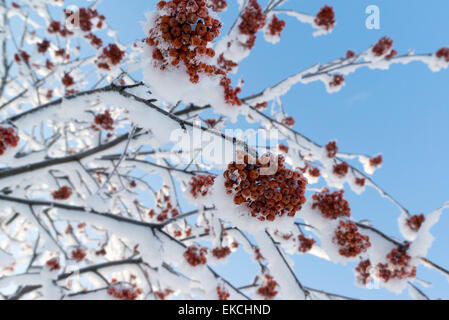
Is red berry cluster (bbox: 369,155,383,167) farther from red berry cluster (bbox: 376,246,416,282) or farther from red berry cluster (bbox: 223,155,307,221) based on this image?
red berry cluster (bbox: 223,155,307,221)

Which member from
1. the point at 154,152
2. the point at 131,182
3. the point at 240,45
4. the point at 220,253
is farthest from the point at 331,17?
the point at 131,182

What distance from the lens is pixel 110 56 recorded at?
146 inches

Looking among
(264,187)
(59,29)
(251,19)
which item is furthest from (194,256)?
(59,29)

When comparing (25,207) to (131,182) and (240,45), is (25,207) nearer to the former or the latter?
(131,182)

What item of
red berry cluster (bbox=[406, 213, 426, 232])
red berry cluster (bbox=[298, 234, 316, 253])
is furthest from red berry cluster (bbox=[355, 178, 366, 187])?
red berry cluster (bbox=[298, 234, 316, 253])

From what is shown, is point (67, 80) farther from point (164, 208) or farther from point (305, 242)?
point (305, 242)

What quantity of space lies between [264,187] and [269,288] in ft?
9.58

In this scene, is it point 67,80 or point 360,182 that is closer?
point 360,182

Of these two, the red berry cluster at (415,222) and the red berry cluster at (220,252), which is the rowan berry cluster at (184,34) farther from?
the red berry cluster at (415,222)

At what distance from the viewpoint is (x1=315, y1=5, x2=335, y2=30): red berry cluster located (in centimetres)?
434

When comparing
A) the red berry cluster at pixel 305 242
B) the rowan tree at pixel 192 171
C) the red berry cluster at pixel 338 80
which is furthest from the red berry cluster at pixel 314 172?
the red berry cluster at pixel 338 80

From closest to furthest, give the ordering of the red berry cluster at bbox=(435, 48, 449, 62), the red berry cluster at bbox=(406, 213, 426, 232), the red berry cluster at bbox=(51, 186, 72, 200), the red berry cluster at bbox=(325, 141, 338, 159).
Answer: the red berry cluster at bbox=(406, 213, 426, 232)
the red berry cluster at bbox=(51, 186, 72, 200)
the red berry cluster at bbox=(325, 141, 338, 159)
the red berry cluster at bbox=(435, 48, 449, 62)

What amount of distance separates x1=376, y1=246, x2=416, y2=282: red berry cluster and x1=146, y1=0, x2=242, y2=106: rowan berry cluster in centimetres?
248

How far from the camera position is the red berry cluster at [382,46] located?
460 centimetres
